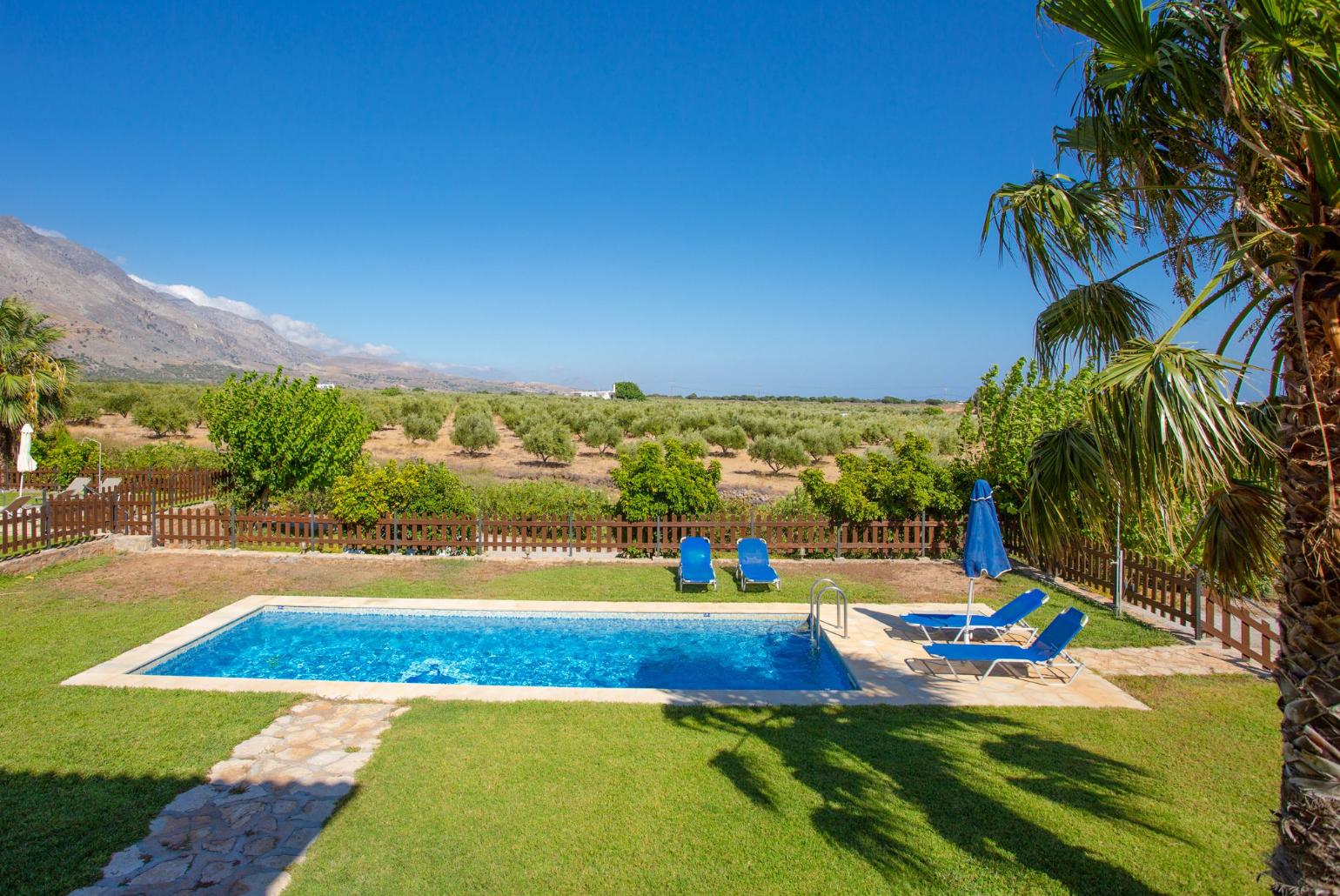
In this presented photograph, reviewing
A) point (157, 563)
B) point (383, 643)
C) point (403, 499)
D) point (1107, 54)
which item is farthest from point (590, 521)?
point (1107, 54)

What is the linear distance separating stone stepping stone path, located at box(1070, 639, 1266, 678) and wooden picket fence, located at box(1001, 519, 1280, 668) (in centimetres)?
15

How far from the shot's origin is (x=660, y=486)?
568 inches

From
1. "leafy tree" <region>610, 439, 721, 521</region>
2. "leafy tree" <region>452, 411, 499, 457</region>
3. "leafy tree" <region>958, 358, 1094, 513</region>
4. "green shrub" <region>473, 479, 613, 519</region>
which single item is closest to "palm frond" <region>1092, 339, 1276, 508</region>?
"leafy tree" <region>958, 358, 1094, 513</region>

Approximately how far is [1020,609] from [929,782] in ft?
15.0

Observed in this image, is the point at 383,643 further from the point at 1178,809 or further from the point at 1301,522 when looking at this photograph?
the point at 1301,522

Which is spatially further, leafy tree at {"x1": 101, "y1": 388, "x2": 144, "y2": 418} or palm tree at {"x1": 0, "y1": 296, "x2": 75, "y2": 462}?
leafy tree at {"x1": 101, "y1": 388, "x2": 144, "y2": 418}

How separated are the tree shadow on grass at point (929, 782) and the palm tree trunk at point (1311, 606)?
59.6 inches

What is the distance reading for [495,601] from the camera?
11102mm

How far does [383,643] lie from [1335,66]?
10815 millimetres

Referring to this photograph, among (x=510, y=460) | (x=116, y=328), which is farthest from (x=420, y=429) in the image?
(x=116, y=328)

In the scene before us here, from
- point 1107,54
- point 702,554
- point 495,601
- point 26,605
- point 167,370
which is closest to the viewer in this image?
point 1107,54

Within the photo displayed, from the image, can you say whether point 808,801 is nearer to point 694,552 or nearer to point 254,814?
point 254,814

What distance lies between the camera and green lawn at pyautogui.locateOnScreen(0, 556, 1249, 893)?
438 cm

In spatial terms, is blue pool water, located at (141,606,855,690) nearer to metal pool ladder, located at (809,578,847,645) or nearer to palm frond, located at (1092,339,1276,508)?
metal pool ladder, located at (809,578,847,645)
